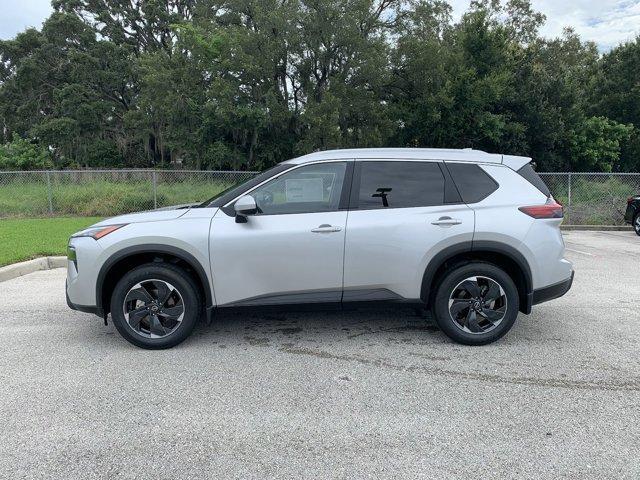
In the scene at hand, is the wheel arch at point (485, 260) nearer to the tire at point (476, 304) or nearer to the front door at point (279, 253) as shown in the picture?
the tire at point (476, 304)

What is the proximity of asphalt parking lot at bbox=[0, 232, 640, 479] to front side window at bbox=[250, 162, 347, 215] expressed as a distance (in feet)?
4.24

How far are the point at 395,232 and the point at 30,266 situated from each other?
6467 mm

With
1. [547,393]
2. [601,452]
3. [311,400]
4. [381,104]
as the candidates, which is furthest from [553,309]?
[381,104]

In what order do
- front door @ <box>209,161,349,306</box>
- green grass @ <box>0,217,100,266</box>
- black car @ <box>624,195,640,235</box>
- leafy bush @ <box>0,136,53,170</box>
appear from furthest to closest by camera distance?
leafy bush @ <box>0,136,53,170</box>, black car @ <box>624,195,640,235</box>, green grass @ <box>0,217,100,266</box>, front door @ <box>209,161,349,306</box>

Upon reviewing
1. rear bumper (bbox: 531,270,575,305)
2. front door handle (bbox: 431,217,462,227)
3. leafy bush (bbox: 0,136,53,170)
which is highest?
leafy bush (bbox: 0,136,53,170)

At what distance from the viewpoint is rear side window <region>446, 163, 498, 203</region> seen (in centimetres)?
441

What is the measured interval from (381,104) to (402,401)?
2453 cm

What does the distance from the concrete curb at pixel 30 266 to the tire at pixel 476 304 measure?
21.2ft

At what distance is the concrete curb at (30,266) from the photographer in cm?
718

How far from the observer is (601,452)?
2764mm

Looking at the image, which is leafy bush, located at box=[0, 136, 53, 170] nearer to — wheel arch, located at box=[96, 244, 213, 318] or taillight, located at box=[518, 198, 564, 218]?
wheel arch, located at box=[96, 244, 213, 318]

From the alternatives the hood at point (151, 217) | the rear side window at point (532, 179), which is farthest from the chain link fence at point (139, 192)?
the rear side window at point (532, 179)

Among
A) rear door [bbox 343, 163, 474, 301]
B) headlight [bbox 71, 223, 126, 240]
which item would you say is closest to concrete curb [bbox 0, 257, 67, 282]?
headlight [bbox 71, 223, 126, 240]

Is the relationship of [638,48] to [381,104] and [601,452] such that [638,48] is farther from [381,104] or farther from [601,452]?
[601,452]
